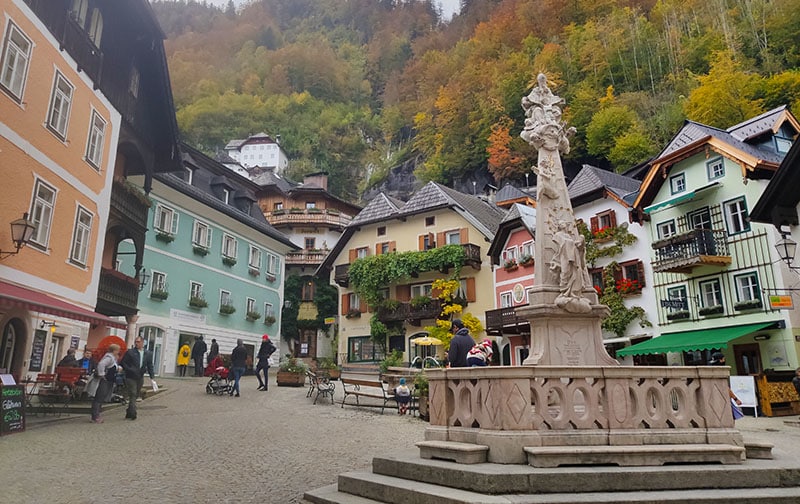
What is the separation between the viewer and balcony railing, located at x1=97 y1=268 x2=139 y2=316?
18.7 m

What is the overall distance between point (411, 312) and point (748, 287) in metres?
19.1

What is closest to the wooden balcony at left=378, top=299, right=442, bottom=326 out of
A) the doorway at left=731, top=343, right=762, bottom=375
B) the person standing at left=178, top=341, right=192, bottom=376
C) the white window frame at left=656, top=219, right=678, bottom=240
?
the person standing at left=178, top=341, right=192, bottom=376

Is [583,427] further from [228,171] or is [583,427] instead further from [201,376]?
[228,171]

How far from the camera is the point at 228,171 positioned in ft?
131

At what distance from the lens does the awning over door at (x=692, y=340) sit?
21.5 m

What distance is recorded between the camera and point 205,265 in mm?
32281

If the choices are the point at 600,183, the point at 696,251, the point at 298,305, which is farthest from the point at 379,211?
the point at 696,251

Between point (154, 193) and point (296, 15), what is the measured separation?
108m

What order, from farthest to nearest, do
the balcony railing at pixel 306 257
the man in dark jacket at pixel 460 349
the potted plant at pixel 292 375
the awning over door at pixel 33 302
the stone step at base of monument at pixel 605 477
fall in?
the balcony railing at pixel 306 257 < the potted plant at pixel 292 375 < the awning over door at pixel 33 302 < the man in dark jacket at pixel 460 349 < the stone step at base of monument at pixel 605 477

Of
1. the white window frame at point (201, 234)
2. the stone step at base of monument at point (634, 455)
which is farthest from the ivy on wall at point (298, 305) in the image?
the stone step at base of monument at point (634, 455)

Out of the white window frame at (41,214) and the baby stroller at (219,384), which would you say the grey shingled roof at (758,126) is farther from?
the white window frame at (41,214)

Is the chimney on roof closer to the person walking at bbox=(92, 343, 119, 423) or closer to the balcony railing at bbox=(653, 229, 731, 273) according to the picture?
the balcony railing at bbox=(653, 229, 731, 273)

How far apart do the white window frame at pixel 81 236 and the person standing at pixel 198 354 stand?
12950mm

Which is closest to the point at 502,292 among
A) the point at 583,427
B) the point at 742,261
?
the point at 742,261
